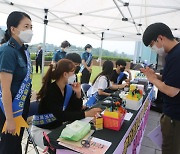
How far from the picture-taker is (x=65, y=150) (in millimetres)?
924

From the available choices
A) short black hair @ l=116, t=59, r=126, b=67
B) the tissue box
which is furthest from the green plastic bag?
short black hair @ l=116, t=59, r=126, b=67

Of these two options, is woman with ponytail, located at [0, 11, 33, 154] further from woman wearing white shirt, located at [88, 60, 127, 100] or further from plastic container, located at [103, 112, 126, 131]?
woman wearing white shirt, located at [88, 60, 127, 100]

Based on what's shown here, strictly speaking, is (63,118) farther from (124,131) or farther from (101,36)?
(101,36)

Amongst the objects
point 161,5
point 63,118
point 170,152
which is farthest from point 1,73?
point 161,5

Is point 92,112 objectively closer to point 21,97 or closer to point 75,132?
point 75,132

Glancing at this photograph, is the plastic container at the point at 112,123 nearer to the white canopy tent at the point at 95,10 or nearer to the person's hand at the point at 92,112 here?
the person's hand at the point at 92,112

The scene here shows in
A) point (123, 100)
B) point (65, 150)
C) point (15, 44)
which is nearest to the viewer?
point (65, 150)

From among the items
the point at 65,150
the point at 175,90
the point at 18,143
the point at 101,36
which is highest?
the point at 101,36

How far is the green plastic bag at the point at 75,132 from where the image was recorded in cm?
93

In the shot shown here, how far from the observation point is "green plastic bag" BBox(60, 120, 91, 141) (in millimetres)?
927

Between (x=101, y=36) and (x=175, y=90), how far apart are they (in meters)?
5.98

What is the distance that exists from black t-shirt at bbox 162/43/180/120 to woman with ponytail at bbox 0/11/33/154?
0.95m

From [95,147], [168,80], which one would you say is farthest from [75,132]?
[168,80]

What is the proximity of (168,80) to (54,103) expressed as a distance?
80 cm
